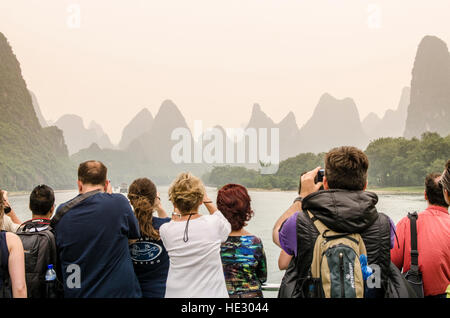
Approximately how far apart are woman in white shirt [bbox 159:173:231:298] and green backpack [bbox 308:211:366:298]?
0.46m

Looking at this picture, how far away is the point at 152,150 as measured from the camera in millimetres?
102938

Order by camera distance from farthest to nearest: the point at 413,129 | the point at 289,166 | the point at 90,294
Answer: the point at 413,129
the point at 289,166
the point at 90,294

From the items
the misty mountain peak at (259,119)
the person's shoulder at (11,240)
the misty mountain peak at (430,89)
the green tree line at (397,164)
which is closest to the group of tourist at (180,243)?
the person's shoulder at (11,240)

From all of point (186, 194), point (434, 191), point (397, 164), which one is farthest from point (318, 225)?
point (397, 164)

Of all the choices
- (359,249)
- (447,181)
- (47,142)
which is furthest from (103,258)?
(47,142)

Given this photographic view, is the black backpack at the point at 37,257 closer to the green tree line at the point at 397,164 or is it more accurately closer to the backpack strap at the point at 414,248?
the backpack strap at the point at 414,248

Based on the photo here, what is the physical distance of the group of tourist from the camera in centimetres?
146

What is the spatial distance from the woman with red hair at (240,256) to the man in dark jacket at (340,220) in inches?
11.7

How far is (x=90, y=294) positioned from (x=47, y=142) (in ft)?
255

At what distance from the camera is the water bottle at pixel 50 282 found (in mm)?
1782

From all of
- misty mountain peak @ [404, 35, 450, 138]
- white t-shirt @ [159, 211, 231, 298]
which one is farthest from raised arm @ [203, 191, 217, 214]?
misty mountain peak @ [404, 35, 450, 138]

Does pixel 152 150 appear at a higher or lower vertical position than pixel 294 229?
lower

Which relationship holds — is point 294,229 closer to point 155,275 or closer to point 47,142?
point 155,275

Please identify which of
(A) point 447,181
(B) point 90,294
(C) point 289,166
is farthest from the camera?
(C) point 289,166
